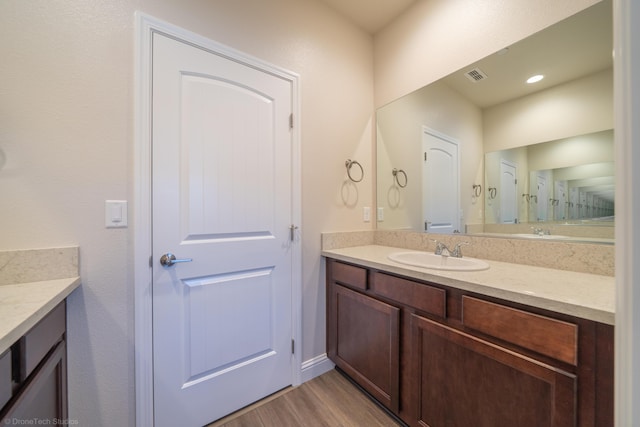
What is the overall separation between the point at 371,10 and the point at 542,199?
5.77 ft

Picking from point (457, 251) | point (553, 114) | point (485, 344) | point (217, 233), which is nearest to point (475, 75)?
point (553, 114)

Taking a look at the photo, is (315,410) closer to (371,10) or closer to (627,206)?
(627,206)

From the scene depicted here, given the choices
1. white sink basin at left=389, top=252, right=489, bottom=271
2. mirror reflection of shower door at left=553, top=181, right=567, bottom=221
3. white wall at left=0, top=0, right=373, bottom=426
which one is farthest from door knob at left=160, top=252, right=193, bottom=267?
mirror reflection of shower door at left=553, top=181, right=567, bottom=221

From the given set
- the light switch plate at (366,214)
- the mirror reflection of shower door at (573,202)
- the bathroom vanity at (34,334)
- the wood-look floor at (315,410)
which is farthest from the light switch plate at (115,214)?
the mirror reflection of shower door at (573,202)

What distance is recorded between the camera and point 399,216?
78.6 inches

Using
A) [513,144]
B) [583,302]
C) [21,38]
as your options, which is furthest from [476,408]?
[21,38]

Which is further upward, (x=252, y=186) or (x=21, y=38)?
(x=21, y=38)

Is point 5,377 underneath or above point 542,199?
underneath

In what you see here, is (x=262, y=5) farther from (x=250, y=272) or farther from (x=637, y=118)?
(x=637, y=118)

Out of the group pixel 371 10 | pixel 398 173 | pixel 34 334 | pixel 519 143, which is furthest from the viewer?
pixel 398 173

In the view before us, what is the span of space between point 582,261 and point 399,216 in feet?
3.42

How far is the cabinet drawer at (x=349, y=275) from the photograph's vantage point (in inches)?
59.0

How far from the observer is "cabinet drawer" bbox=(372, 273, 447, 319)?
1103 mm

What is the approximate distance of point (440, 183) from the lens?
1.80 m
